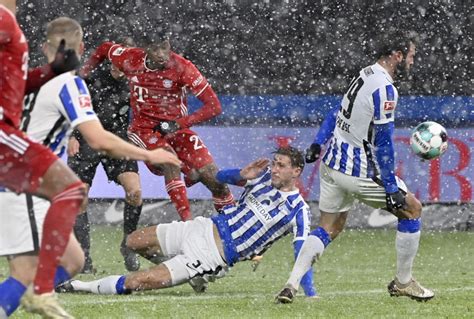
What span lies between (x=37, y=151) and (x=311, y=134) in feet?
27.5

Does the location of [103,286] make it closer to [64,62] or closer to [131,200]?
[131,200]

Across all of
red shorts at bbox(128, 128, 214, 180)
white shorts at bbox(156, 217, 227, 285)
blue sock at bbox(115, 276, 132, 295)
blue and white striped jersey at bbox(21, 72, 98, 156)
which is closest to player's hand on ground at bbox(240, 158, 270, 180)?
white shorts at bbox(156, 217, 227, 285)

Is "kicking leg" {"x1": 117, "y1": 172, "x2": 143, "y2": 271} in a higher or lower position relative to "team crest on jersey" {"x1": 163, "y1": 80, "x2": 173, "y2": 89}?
lower

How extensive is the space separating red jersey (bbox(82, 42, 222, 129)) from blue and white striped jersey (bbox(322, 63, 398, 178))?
188 centimetres

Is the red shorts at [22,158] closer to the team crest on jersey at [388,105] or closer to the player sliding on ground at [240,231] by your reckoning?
the player sliding on ground at [240,231]

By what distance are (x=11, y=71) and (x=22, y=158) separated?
413mm

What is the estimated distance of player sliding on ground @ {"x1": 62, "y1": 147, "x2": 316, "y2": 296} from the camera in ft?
27.4

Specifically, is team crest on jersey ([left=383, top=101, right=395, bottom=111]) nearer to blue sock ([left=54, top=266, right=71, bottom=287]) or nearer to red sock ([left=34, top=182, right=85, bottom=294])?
blue sock ([left=54, top=266, right=71, bottom=287])

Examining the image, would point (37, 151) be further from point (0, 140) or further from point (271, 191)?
point (271, 191)

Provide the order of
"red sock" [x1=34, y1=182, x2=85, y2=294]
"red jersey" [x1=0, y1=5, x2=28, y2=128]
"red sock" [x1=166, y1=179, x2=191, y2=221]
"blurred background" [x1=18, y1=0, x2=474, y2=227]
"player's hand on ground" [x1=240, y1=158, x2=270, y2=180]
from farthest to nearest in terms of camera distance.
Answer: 1. "blurred background" [x1=18, y1=0, x2=474, y2=227]
2. "red sock" [x1=166, y1=179, x2=191, y2=221]
3. "player's hand on ground" [x1=240, y1=158, x2=270, y2=180]
4. "red jersey" [x1=0, y1=5, x2=28, y2=128]
5. "red sock" [x1=34, y1=182, x2=85, y2=294]

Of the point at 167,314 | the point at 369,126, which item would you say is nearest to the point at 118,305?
the point at 167,314

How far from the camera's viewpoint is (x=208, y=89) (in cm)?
1042

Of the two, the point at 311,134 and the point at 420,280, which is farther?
the point at 311,134

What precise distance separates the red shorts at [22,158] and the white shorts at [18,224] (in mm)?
348
